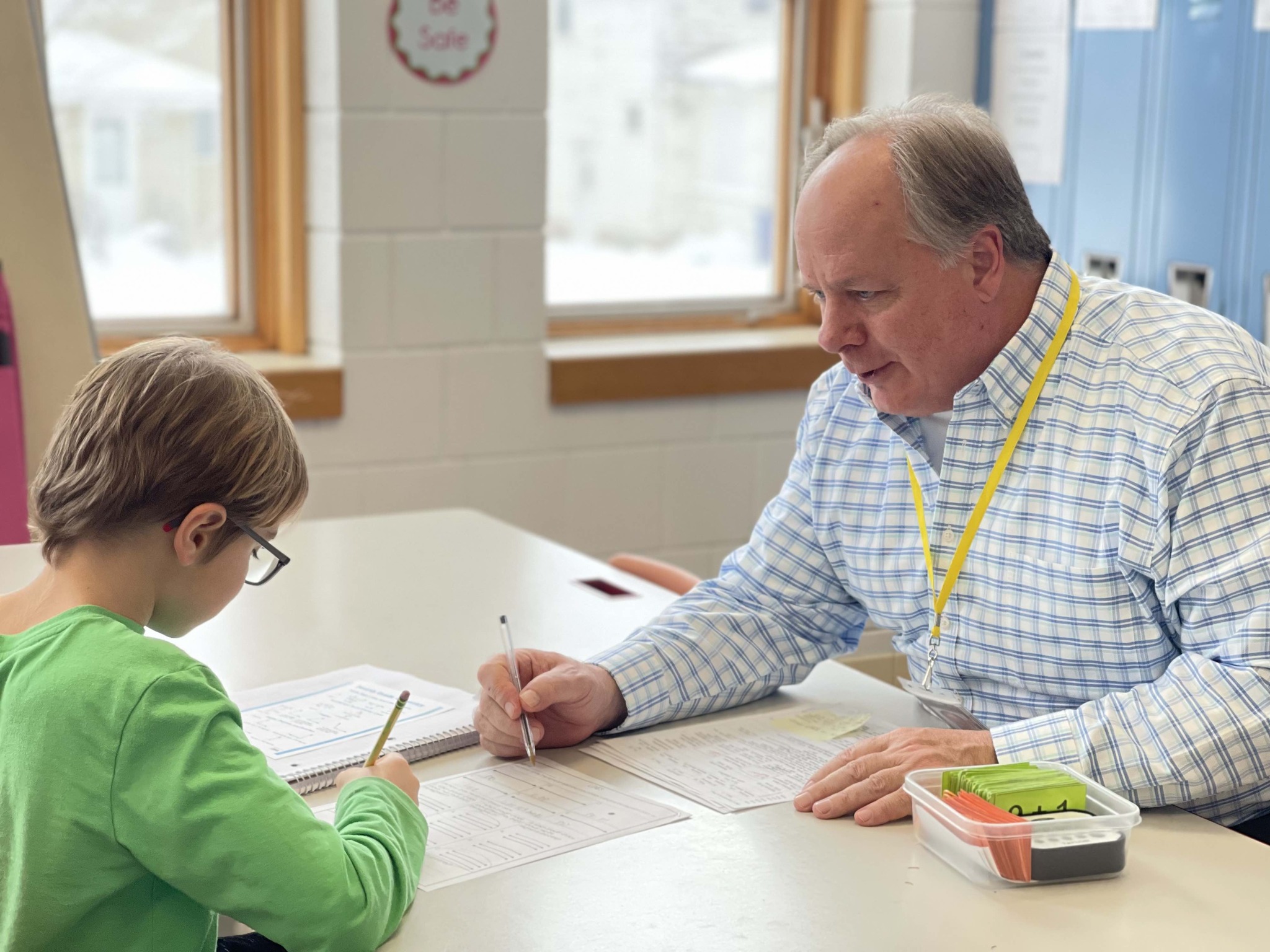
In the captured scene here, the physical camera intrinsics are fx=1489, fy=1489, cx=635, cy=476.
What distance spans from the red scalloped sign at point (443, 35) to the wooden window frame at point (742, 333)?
2.20 ft

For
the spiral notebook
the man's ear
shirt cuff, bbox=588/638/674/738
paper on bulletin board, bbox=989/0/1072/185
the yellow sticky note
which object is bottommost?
the yellow sticky note

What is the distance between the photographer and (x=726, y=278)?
3896 mm

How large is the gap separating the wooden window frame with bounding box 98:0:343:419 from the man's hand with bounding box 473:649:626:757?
161cm

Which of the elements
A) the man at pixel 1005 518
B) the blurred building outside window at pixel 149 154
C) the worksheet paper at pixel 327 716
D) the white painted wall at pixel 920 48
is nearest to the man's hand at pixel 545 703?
the man at pixel 1005 518

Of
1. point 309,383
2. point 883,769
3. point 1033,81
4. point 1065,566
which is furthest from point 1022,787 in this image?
point 1033,81

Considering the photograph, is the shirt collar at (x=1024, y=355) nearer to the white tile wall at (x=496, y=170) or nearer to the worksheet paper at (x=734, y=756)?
the worksheet paper at (x=734, y=756)

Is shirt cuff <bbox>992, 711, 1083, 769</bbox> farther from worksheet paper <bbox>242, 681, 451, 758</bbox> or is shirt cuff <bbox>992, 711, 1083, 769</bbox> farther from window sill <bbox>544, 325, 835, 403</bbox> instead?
window sill <bbox>544, 325, 835, 403</bbox>

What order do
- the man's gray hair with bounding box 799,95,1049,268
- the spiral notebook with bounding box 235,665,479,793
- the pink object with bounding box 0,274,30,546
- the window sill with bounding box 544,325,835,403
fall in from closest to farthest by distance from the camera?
the spiral notebook with bounding box 235,665,479,793 → the man's gray hair with bounding box 799,95,1049,268 → the pink object with bounding box 0,274,30,546 → the window sill with bounding box 544,325,835,403

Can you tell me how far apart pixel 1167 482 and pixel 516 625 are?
2.83ft

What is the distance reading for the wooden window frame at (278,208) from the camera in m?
3.13

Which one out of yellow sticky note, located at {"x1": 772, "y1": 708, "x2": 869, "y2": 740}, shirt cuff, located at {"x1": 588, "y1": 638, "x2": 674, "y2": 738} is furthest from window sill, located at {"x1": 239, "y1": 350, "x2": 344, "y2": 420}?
yellow sticky note, located at {"x1": 772, "y1": 708, "x2": 869, "y2": 740}

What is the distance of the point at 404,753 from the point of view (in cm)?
151

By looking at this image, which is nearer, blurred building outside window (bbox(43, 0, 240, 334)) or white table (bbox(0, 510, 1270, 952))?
white table (bbox(0, 510, 1270, 952))

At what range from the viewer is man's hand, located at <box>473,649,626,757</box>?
1.52 m
